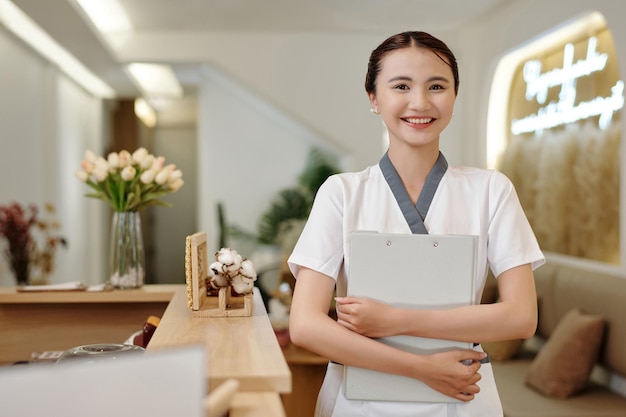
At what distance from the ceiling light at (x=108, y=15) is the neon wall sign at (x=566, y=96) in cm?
308

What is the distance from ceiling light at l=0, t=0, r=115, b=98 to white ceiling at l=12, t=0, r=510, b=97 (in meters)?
0.13

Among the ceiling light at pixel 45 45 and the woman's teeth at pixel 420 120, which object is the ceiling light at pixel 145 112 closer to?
the ceiling light at pixel 45 45

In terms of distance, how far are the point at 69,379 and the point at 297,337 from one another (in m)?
0.68

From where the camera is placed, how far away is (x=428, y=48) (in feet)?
4.94

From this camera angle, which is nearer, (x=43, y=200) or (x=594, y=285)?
(x=594, y=285)

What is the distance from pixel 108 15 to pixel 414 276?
5.28m

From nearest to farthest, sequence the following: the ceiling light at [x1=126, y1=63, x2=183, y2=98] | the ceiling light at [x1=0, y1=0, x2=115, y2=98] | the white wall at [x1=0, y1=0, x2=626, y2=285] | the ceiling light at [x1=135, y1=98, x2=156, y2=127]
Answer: the ceiling light at [x1=0, y1=0, x2=115, y2=98] → the white wall at [x1=0, y1=0, x2=626, y2=285] → the ceiling light at [x1=126, y1=63, x2=183, y2=98] → the ceiling light at [x1=135, y1=98, x2=156, y2=127]

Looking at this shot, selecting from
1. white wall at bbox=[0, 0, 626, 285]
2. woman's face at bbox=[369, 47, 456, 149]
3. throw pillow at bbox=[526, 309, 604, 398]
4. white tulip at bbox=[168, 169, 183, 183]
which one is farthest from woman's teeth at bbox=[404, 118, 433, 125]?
white wall at bbox=[0, 0, 626, 285]

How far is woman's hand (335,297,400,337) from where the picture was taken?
4.51ft

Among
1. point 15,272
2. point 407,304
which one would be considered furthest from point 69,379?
point 15,272

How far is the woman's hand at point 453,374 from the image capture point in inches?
54.8

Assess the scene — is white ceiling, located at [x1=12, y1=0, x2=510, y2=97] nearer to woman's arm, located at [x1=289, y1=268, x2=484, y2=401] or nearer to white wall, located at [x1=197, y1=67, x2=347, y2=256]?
white wall, located at [x1=197, y1=67, x2=347, y2=256]

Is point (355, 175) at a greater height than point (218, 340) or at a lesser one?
greater

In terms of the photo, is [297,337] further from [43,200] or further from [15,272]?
[43,200]
